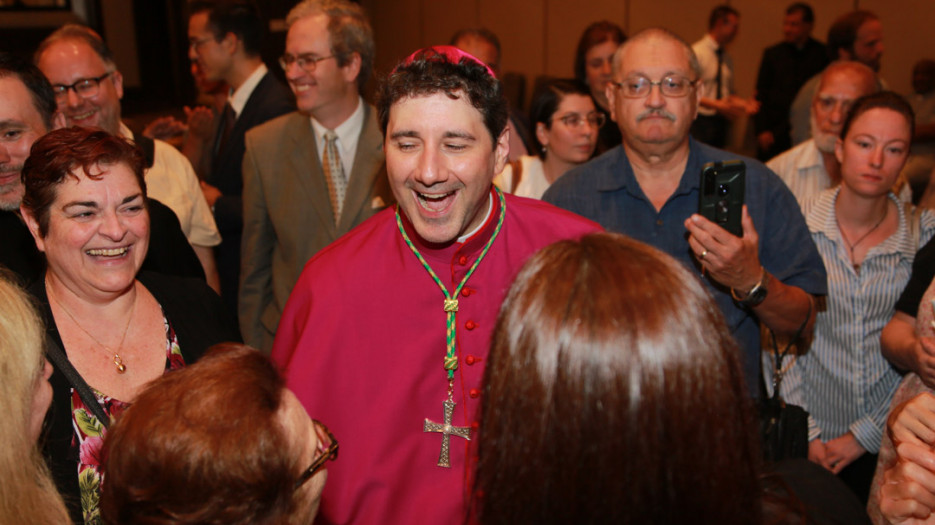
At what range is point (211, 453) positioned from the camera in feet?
4.09

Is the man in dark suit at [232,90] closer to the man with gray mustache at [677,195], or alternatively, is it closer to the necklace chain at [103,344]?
the necklace chain at [103,344]

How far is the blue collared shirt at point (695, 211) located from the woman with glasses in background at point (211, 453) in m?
A: 1.66

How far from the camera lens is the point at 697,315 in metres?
1.08

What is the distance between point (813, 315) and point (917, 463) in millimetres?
1190

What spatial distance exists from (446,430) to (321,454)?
1.72 ft

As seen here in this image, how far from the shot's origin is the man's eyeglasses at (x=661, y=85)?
2756mm

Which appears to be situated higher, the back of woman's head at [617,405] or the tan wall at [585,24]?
the tan wall at [585,24]

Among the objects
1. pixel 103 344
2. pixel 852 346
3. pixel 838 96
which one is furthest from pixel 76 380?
pixel 838 96

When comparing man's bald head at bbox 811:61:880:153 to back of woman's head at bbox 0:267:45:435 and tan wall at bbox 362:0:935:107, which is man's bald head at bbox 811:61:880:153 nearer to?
back of woman's head at bbox 0:267:45:435

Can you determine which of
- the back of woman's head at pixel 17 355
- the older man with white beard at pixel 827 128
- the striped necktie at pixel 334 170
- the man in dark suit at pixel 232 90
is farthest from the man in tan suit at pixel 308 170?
the older man with white beard at pixel 827 128

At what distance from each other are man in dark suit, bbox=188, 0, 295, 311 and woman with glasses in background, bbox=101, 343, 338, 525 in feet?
9.47

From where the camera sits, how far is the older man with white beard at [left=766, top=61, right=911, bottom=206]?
12.7 ft

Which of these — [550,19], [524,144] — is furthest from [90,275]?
[550,19]

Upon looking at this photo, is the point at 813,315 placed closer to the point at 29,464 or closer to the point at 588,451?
the point at 588,451
